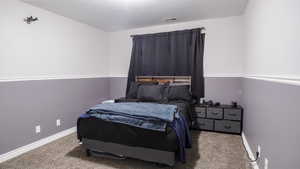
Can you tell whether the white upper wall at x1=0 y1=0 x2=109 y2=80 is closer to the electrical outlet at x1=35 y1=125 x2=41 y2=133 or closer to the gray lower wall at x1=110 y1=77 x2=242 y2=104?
the electrical outlet at x1=35 y1=125 x2=41 y2=133

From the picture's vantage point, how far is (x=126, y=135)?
206 centimetres

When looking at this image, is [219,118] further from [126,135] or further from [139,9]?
[139,9]

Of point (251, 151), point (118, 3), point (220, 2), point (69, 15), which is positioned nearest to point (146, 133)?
point (251, 151)

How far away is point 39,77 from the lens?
108 inches

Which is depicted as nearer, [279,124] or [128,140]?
[279,124]

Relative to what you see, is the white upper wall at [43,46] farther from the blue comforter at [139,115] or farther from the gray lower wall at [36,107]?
the blue comforter at [139,115]

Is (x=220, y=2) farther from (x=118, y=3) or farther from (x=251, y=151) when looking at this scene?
(x=251, y=151)

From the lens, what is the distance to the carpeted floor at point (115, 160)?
2082 mm

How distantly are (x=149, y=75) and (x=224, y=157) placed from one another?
8.17 feet

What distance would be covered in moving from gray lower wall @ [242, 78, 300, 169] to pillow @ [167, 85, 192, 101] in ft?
5.39

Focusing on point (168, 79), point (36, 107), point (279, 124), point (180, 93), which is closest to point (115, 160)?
point (36, 107)

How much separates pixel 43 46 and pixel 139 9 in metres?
1.87

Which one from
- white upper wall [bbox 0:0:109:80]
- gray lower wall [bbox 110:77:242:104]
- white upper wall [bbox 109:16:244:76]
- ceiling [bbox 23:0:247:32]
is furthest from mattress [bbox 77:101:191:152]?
white upper wall [bbox 109:16:244:76]

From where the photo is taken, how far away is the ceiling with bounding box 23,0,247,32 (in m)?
2.64
